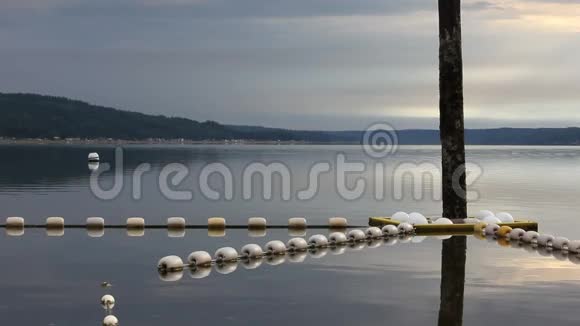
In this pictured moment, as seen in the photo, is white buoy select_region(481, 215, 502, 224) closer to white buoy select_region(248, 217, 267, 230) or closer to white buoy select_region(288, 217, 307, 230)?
white buoy select_region(288, 217, 307, 230)

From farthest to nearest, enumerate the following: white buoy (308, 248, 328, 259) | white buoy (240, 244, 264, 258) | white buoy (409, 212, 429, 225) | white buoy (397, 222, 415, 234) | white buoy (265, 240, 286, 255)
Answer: white buoy (409, 212, 429, 225) < white buoy (397, 222, 415, 234) < white buoy (308, 248, 328, 259) < white buoy (265, 240, 286, 255) < white buoy (240, 244, 264, 258)

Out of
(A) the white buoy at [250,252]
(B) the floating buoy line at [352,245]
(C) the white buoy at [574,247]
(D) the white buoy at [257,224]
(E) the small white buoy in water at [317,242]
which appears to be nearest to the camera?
(B) the floating buoy line at [352,245]

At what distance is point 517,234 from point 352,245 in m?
4.43

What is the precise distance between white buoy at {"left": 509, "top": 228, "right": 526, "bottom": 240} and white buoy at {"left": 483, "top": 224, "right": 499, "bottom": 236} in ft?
2.08

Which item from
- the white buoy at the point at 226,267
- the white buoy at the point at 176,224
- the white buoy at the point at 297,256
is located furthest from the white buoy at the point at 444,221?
the white buoy at the point at 226,267

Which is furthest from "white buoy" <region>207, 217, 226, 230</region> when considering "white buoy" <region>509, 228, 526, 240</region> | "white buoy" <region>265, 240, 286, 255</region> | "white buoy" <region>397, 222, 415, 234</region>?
"white buoy" <region>509, 228, 526, 240</region>

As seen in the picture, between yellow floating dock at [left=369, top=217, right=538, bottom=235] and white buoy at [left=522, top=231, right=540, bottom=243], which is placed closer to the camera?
white buoy at [left=522, top=231, right=540, bottom=243]

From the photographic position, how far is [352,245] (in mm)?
23812

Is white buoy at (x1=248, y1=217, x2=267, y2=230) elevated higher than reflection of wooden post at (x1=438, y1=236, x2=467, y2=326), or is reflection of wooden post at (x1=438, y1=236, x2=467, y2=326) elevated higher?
white buoy at (x1=248, y1=217, x2=267, y2=230)

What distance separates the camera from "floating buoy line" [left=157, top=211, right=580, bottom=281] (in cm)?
1955

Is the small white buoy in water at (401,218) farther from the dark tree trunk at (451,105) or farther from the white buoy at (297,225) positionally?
the white buoy at (297,225)

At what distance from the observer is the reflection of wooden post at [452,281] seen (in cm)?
1500

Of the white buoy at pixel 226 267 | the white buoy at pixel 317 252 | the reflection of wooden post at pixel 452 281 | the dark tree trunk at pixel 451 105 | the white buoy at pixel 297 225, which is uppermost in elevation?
the dark tree trunk at pixel 451 105

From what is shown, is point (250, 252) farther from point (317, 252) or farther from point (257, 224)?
point (257, 224)
